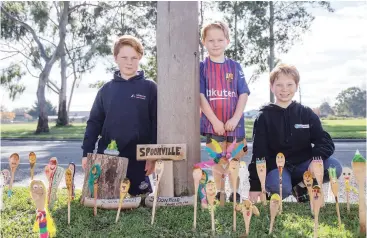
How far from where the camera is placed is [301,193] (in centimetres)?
317

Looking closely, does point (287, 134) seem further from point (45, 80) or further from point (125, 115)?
Result: point (45, 80)

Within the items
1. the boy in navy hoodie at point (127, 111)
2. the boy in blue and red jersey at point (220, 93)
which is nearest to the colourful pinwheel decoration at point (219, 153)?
the boy in blue and red jersey at point (220, 93)

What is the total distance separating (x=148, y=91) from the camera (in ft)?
10.8

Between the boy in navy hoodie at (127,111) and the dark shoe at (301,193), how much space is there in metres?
1.28

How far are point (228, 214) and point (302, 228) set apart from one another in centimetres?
50

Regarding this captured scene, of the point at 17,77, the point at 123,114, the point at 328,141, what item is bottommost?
the point at 328,141

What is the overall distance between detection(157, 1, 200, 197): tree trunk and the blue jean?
2.04ft

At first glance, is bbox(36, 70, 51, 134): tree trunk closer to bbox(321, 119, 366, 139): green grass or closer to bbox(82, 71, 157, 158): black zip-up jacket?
bbox(321, 119, 366, 139): green grass

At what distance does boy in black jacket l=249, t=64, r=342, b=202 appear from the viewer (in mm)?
3086

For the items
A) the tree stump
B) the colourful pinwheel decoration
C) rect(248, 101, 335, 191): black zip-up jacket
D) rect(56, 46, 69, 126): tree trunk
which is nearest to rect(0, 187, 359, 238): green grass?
the tree stump

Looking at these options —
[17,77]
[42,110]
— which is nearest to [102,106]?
[42,110]

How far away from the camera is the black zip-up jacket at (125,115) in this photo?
3.24 metres

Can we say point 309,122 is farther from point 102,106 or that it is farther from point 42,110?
point 42,110

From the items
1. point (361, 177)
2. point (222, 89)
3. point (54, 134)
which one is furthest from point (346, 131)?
point (361, 177)
